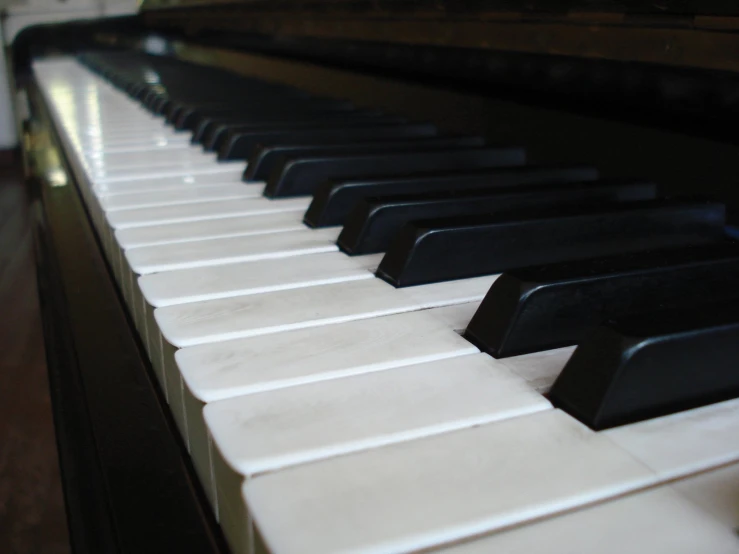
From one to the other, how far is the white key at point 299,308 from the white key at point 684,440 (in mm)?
226

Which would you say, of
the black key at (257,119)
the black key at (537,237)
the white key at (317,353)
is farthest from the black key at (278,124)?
the white key at (317,353)

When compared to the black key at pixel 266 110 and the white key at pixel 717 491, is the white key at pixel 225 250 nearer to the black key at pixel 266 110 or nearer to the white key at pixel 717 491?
the white key at pixel 717 491

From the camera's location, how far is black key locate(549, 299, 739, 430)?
43 centimetres

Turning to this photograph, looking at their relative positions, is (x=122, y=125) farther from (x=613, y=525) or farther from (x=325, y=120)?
(x=613, y=525)

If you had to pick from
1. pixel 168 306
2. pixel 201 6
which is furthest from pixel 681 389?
pixel 201 6

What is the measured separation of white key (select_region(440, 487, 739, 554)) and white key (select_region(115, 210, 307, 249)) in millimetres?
550

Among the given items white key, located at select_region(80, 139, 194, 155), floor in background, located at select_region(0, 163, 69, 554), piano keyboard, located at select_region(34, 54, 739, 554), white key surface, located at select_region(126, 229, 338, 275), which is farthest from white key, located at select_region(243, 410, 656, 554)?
floor in background, located at select_region(0, 163, 69, 554)

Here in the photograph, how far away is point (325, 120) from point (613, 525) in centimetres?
108

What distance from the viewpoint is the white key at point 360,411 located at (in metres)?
0.40

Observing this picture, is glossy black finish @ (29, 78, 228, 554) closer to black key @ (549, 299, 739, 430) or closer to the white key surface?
the white key surface

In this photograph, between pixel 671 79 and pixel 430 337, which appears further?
pixel 671 79

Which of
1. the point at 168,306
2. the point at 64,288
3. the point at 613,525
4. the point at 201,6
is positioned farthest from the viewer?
the point at 201,6

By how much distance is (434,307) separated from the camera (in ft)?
2.02

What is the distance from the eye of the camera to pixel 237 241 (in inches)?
31.4
